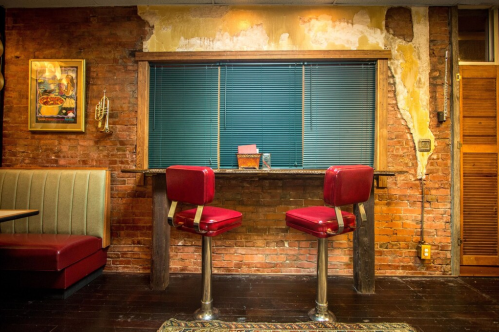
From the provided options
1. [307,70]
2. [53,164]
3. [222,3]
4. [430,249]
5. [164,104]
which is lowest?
[430,249]

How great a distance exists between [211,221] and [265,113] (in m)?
1.67

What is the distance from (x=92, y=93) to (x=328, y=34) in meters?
2.97

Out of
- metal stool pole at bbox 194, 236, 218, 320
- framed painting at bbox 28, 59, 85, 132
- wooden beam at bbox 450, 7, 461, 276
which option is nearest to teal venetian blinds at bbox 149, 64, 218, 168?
framed painting at bbox 28, 59, 85, 132

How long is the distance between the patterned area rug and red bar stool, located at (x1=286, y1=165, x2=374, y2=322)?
98mm

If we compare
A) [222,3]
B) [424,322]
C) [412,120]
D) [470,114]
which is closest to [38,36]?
[222,3]

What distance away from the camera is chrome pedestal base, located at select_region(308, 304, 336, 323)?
2059 millimetres

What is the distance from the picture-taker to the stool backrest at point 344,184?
181 centimetres

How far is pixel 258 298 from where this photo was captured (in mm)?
2439

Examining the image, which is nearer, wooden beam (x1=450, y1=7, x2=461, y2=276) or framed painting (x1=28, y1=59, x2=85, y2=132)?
wooden beam (x1=450, y1=7, x2=461, y2=276)

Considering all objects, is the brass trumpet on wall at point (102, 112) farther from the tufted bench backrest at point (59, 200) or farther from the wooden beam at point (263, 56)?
the wooden beam at point (263, 56)

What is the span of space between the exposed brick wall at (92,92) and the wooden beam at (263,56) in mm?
311

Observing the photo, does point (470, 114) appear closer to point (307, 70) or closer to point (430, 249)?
point (430, 249)

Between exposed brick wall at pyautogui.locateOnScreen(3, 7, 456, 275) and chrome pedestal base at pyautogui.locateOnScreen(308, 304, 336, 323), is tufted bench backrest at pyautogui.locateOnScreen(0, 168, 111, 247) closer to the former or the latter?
exposed brick wall at pyautogui.locateOnScreen(3, 7, 456, 275)

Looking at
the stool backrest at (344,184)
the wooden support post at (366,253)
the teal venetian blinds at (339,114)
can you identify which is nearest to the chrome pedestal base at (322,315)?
the wooden support post at (366,253)
